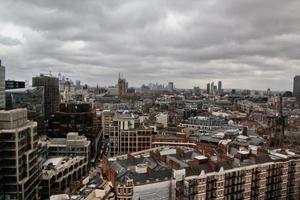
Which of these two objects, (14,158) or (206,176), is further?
(14,158)

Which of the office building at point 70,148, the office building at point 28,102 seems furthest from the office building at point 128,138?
the office building at point 28,102

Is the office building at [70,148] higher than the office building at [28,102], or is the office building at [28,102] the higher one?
the office building at [28,102]

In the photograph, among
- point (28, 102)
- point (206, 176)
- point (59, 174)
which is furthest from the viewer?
point (28, 102)

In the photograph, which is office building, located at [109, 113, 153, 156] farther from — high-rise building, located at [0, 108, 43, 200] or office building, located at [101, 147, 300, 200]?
high-rise building, located at [0, 108, 43, 200]

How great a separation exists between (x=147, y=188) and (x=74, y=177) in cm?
4040

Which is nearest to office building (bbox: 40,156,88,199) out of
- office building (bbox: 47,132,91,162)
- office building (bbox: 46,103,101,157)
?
office building (bbox: 47,132,91,162)

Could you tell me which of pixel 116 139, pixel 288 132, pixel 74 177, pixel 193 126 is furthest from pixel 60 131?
pixel 288 132

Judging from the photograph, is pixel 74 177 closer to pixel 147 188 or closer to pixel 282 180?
pixel 147 188

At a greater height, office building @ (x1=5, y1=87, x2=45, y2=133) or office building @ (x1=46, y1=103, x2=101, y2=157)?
office building @ (x1=5, y1=87, x2=45, y2=133)

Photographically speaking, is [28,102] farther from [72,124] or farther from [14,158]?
[14,158]

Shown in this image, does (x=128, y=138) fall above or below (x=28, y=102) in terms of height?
below

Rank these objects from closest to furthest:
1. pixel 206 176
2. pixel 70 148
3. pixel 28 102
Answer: pixel 206 176 < pixel 70 148 < pixel 28 102

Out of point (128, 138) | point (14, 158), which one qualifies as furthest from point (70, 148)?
point (14, 158)

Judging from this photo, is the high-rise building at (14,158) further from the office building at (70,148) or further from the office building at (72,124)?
the office building at (72,124)
